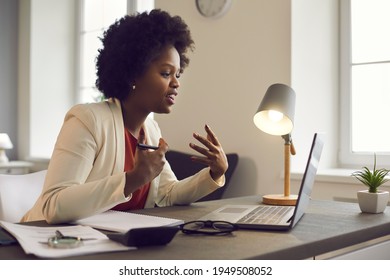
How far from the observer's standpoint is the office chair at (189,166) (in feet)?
9.41

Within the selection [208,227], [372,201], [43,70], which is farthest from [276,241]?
[43,70]

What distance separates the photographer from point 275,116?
1.82 metres

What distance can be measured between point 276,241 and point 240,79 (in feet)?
6.87

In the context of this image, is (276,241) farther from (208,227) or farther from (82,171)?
(82,171)

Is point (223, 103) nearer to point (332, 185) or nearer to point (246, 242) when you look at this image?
point (332, 185)

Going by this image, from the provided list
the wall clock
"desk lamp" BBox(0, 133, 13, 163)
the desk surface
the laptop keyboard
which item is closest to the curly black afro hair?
the desk surface

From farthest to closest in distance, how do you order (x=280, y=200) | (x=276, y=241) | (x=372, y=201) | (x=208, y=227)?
(x=280, y=200) < (x=372, y=201) < (x=208, y=227) < (x=276, y=241)

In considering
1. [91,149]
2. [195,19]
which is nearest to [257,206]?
[91,149]

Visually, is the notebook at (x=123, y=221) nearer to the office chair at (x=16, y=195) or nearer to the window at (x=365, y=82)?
the office chair at (x=16, y=195)

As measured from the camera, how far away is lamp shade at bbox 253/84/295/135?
1.72 metres

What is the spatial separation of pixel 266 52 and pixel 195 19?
66 centimetres

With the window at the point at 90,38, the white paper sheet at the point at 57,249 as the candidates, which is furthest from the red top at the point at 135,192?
the window at the point at 90,38

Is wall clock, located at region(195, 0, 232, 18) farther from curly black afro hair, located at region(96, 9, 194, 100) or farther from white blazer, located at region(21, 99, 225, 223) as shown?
white blazer, located at region(21, 99, 225, 223)

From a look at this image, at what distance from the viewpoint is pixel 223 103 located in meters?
3.20
